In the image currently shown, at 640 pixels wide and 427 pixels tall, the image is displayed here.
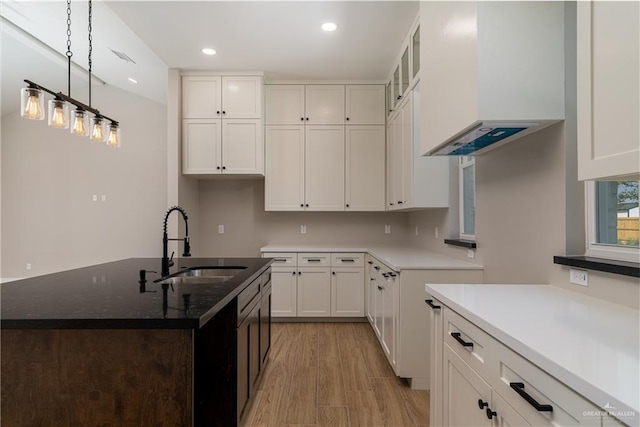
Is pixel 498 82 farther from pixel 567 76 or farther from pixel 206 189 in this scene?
pixel 206 189

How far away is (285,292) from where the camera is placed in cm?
384

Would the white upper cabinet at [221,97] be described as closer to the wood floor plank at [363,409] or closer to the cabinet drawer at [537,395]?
the wood floor plank at [363,409]

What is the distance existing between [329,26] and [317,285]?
2.70 meters

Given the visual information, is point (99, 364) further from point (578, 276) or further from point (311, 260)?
point (311, 260)

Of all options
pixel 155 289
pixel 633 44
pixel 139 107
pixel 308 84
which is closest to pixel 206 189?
pixel 308 84

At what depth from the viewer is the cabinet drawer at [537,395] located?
0.70 metres

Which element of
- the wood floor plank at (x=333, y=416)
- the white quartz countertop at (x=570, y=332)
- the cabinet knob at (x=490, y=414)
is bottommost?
the wood floor plank at (x=333, y=416)

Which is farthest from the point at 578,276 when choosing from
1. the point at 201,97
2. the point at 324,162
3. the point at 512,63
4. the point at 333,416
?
the point at 201,97

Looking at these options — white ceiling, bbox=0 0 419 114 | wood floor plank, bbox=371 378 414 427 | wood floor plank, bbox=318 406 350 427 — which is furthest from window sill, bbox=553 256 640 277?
white ceiling, bbox=0 0 419 114

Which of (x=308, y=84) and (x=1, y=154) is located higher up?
(x=308, y=84)

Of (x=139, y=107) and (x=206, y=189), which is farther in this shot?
(x=139, y=107)

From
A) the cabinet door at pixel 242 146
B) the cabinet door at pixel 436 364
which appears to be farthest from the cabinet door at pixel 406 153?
the cabinet door at pixel 242 146

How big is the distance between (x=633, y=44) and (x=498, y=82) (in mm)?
Result: 568

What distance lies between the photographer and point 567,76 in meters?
1.46
